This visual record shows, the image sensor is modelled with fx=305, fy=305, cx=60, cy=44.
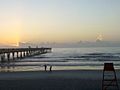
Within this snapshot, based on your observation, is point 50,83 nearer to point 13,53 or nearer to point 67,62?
point 67,62

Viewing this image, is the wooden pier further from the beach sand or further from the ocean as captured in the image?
the beach sand

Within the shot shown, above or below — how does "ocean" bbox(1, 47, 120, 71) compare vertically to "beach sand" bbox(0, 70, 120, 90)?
below

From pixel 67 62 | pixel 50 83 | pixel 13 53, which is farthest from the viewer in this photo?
pixel 13 53

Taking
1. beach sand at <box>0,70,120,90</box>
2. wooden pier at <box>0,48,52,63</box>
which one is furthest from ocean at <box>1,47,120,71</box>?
beach sand at <box>0,70,120,90</box>

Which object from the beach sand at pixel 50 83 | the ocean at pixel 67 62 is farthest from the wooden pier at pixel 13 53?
the beach sand at pixel 50 83

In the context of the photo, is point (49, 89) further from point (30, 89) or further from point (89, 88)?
point (89, 88)

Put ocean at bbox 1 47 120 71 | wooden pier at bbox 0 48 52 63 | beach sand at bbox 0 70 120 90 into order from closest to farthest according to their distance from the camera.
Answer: beach sand at bbox 0 70 120 90 < ocean at bbox 1 47 120 71 < wooden pier at bbox 0 48 52 63

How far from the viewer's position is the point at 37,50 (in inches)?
3514

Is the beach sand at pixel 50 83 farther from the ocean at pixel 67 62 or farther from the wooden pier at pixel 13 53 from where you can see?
the wooden pier at pixel 13 53

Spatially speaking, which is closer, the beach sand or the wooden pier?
the beach sand

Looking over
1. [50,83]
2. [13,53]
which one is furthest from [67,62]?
[50,83]

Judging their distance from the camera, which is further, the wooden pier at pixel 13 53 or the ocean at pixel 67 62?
the wooden pier at pixel 13 53

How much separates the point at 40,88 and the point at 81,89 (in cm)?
180

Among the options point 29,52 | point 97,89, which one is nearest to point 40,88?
point 97,89
